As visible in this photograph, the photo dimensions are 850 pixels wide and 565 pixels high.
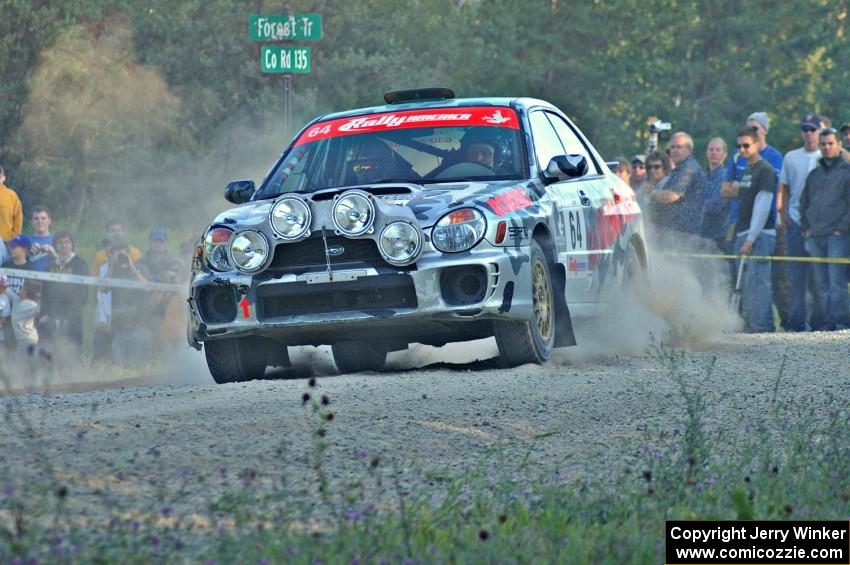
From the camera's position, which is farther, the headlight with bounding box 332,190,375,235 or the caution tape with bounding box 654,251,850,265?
the caution tape with bounding box 654,251,850,265

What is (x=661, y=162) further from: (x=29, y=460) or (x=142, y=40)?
(x=142, y=40)

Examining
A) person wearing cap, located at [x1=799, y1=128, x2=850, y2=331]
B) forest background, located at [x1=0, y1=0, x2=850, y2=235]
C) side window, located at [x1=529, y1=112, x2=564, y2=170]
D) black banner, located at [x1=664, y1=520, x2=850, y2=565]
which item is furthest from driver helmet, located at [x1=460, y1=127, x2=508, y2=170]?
forest background, located at [x1=0, y1=0, x2=850, y2=235]

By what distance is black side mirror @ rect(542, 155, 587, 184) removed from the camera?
10.2 meters

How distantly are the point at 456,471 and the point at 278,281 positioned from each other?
327cm

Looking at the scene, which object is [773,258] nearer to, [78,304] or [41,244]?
[78,304]

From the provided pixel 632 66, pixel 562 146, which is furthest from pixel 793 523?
pixel 632 66

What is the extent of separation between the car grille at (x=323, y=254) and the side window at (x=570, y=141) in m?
2.65

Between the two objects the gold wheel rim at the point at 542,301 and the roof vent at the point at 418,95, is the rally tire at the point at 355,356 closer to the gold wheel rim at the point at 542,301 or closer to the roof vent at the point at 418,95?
the gold wheel rim at the point at 542,301

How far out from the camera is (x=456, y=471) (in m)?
6.28

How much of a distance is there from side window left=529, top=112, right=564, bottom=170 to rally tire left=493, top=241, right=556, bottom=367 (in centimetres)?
86

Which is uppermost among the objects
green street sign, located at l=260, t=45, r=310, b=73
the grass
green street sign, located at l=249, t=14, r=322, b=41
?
green street sign, located at l=249, t=14, r=322, b=41

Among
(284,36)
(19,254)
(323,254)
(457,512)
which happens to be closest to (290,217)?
(323,254)

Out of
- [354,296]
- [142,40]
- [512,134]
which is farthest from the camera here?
[142,40]

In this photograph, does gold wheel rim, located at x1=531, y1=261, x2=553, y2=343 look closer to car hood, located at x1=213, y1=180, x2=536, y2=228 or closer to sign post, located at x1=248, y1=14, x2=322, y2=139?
car hood, located at x1=213, y1=180, x2=536, y2=228
